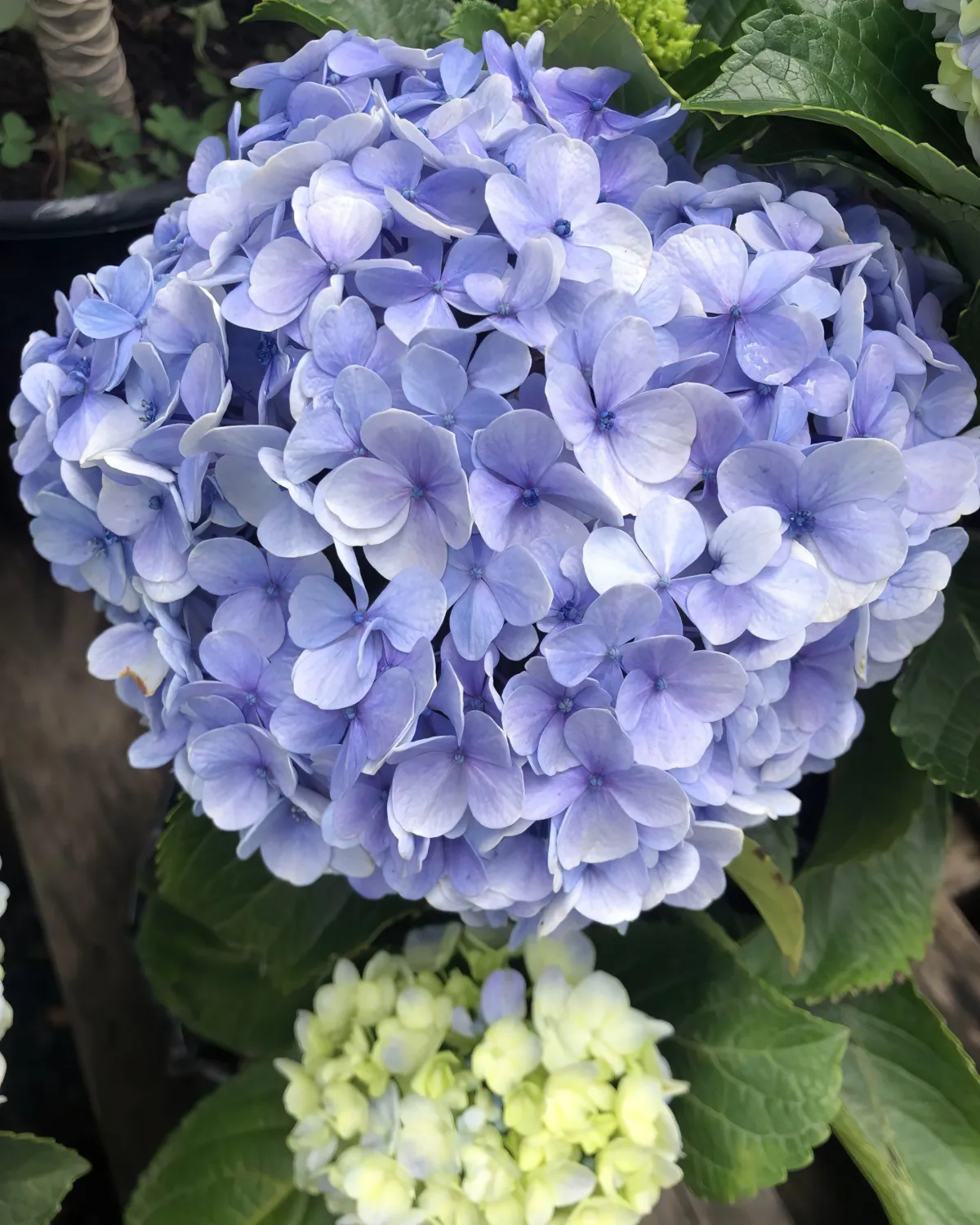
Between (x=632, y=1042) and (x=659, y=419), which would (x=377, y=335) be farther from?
(x=632, y=1042)

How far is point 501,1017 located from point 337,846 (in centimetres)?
17

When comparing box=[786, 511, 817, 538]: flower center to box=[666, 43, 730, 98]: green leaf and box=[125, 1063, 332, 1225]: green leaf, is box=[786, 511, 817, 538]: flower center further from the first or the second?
box=[125, 1063, 332, 1225]: green leaf

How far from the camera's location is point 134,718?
768 millimetres

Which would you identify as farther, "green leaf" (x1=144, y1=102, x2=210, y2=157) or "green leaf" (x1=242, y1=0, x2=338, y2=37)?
"green leaf" (x1=144, y1=102, x2=210, y2=157)

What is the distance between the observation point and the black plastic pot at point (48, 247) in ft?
2.16

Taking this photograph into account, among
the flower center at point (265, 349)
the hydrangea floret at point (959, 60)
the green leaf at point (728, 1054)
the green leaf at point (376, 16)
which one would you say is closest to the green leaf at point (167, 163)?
the green leaf at point (376, 16)

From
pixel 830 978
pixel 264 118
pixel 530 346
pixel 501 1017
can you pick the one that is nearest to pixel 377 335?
pixel 530 346

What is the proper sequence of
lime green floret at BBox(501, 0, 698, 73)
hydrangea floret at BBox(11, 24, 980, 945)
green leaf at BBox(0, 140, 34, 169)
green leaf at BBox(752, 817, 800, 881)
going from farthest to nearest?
green leaf at BBox(0, 140, 34, 169)
green leaf at BBox(752, 817, 800, 881)
lime green floret at BBox(501, 0, 698, 73)
hydrangea floret at BBox(11, 24, 980, 945)

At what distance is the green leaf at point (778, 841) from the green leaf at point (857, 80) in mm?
347

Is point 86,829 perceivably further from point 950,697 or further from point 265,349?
point 950,697

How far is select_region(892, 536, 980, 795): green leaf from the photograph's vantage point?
51 centimetres

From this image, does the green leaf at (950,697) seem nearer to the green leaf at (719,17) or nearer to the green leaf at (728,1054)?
the green leaf at (728,1054)

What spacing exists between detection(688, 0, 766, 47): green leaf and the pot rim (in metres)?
0.34

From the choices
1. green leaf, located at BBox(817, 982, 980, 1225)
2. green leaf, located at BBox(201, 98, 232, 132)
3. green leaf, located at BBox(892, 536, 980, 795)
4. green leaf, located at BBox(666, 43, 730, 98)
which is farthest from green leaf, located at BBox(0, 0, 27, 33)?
green leaf, located at BBox(817, 982, 980, 1225)
